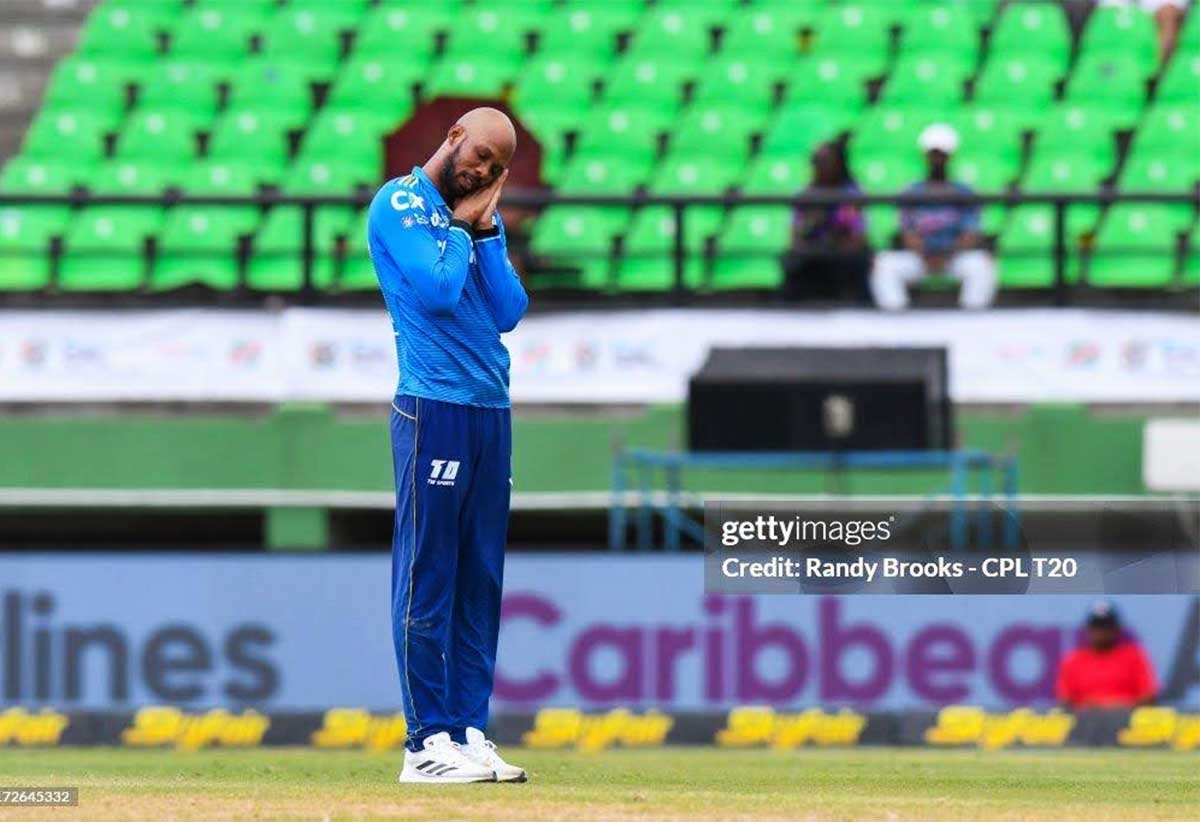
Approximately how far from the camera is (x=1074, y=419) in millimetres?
15805

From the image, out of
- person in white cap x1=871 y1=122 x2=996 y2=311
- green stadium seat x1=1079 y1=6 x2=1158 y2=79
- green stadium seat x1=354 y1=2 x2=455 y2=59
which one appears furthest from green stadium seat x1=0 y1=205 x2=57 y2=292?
green stadium seat x1=1079 y1=6 x2=1158 y2=79

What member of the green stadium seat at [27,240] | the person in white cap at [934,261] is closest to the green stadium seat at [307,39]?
the green stadium seat at [27,240]

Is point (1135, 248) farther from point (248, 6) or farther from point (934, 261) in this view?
point (248, 6)

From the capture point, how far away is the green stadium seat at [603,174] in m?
18.5

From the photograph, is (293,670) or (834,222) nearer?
(293,670)

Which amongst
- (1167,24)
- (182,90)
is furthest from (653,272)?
(1167,24)

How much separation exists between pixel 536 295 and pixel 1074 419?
3293mm

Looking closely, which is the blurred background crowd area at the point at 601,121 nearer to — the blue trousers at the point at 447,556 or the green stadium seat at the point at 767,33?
the green stadium seat at the point at 767,33

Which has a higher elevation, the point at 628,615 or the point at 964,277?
the point at 964,277

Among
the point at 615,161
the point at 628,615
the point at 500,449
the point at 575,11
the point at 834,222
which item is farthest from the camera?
the point at 575,11

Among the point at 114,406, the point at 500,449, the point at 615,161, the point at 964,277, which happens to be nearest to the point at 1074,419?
the point at 964,277

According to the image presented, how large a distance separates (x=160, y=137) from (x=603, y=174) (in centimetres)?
343

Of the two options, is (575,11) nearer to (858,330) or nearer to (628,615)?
(858,330)

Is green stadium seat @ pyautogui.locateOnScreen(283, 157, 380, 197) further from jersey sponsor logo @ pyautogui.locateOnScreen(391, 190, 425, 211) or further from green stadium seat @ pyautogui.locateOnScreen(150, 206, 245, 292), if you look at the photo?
jersey sponsor logo @ pyautogui.locateOnScreen(391, 190, 425, 211)
